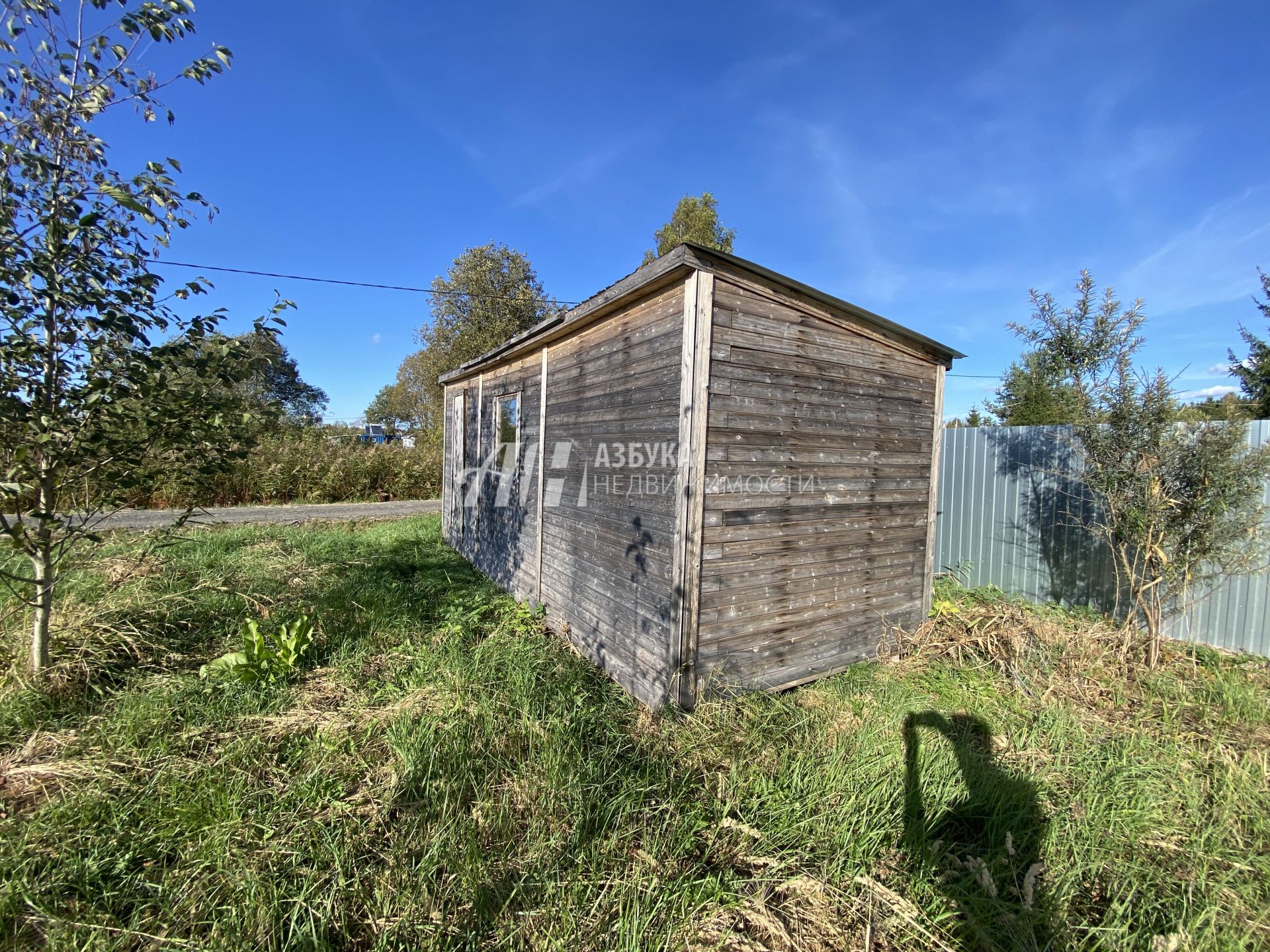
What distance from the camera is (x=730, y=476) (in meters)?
3.21

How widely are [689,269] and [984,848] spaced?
3.29 meters

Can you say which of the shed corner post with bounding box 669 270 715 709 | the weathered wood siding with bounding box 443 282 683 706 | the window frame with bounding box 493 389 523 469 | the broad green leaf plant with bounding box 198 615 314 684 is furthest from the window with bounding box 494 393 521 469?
the shed corner post with bounding box 669 270 715 709

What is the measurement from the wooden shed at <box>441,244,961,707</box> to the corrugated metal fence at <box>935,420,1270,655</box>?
4.99ft

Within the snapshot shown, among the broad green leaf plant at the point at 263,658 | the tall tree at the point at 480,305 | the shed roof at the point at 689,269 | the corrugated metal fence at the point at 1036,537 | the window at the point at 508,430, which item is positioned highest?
the tall tree at the point at 480,305

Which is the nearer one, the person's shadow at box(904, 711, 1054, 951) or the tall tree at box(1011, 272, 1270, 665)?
the person's shadow at box(904, 711, 1054, 951)

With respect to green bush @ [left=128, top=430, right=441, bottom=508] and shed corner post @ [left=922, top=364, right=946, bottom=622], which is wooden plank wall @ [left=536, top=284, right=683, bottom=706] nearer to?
shed corner post @ [left=922, top=364, right=946, bottom=622]

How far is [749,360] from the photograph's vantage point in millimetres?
3256

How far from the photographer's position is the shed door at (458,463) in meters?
8.02

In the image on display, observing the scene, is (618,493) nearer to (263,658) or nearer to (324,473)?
(263,658)

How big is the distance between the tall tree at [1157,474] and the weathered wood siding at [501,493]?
4.91 meters

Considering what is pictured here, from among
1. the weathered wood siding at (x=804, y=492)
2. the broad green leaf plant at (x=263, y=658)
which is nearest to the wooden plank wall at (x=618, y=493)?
the weathered wood siding at (x=804, y=492)

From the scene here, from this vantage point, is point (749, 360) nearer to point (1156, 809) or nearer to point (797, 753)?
point (797, 753)

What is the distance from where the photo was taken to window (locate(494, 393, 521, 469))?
5727mm

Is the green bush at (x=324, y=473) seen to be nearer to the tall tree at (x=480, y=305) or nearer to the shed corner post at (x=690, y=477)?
the tall tree at (x=480, y=305)
